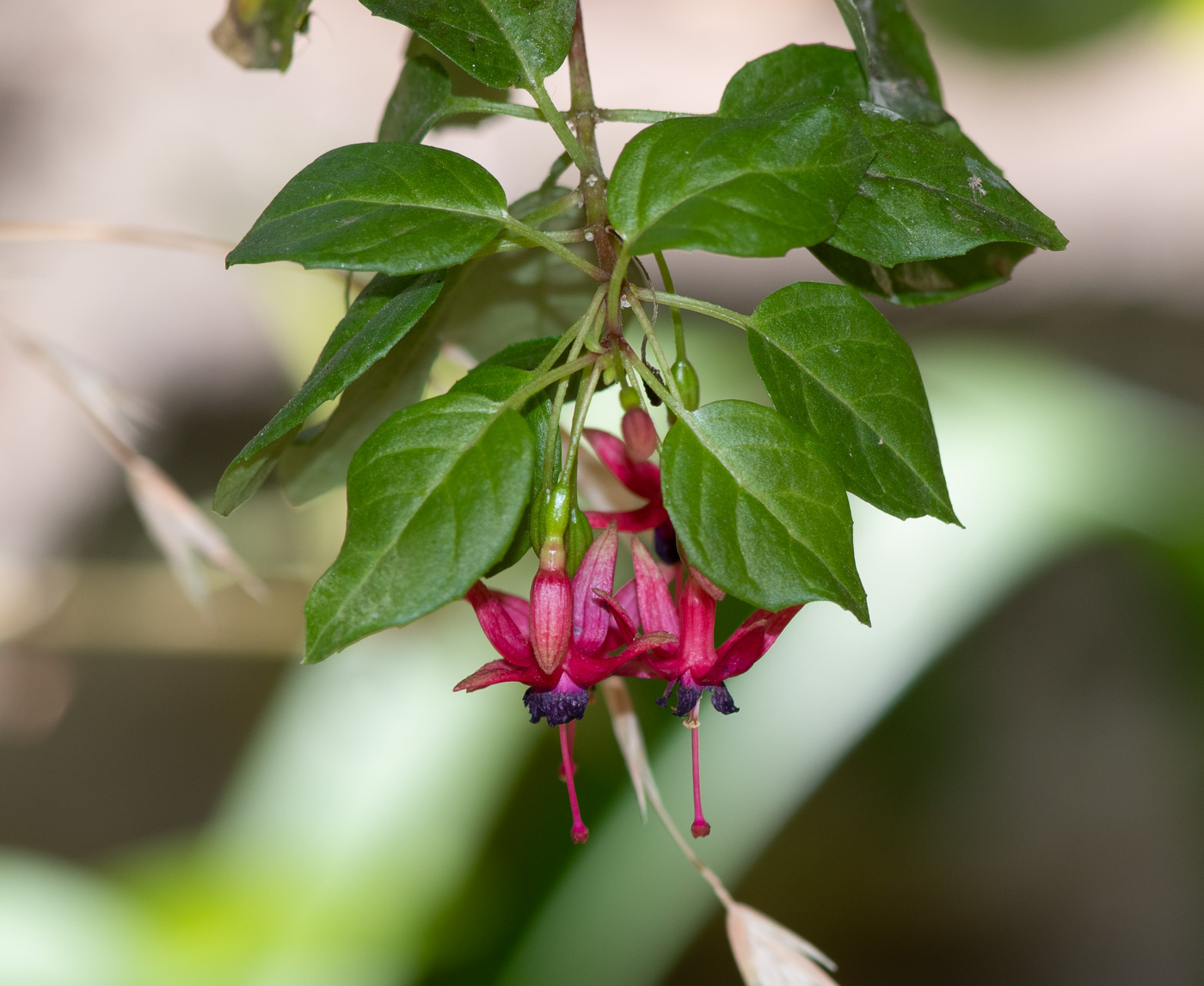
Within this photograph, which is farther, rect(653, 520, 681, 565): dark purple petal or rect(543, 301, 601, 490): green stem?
rect(653, 520, 681, 565): dark purple petal

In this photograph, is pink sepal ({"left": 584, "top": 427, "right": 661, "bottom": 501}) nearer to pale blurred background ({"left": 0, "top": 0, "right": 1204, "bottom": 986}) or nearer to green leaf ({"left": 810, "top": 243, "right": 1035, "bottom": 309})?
green leaf ({"left": 810, "top": 243, "right": 1035, "bottom": 309})

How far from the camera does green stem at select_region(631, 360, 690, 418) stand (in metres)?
0.28

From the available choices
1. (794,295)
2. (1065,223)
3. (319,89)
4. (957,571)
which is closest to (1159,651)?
(1065,223)

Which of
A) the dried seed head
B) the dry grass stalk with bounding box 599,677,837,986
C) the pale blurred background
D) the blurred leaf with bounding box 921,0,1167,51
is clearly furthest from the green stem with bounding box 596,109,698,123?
the blurred leaf with bounding box 921,0,1167,51

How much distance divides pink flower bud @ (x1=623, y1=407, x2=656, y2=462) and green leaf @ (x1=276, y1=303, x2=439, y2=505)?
0.27 feet

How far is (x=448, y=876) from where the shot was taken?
3.73ft

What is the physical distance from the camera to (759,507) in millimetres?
268

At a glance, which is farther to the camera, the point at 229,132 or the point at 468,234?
the point at 229,132

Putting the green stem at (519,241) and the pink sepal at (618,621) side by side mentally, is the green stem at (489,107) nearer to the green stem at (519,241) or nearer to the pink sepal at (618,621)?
the green stem at (519,241)

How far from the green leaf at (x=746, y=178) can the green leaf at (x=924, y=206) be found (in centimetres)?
3

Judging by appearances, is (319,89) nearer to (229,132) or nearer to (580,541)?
(229,132)

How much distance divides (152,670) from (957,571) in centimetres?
139

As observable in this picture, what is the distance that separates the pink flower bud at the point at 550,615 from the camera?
0.95 ft

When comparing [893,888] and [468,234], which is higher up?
[468,234]
